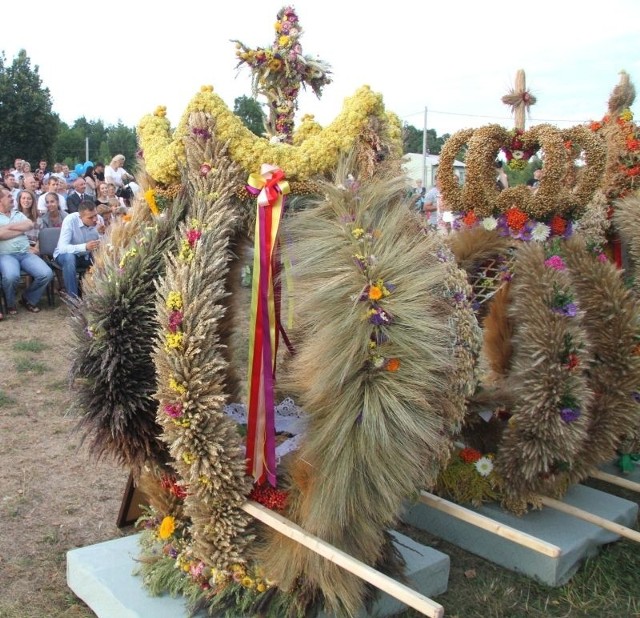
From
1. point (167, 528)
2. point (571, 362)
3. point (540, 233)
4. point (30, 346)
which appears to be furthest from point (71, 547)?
point (30, 346)

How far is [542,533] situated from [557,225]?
1534 mm

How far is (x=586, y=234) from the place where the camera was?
13.8ft

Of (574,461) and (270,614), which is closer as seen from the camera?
(270,614)

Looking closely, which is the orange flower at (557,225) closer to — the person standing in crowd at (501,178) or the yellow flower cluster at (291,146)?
the person standing in crowd at (501,178)

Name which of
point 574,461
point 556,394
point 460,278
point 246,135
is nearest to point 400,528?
point 574,461

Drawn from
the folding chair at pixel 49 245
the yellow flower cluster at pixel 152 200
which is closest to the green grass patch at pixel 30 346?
the folding chair at pixel 49 245

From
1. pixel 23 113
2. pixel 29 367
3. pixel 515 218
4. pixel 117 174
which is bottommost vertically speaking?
pixel 29 367

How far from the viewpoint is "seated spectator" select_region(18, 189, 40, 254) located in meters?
8.82

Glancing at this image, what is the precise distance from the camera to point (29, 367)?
21.2ft

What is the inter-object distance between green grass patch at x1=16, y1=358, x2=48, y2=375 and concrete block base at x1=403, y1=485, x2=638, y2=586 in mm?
4006

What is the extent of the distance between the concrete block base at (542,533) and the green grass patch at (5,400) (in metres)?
3.47

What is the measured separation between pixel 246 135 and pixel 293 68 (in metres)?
0.40

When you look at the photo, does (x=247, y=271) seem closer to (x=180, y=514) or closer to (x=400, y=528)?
(x=180, y=514)

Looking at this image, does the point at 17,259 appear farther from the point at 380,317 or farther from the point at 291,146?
the point at 380,317
